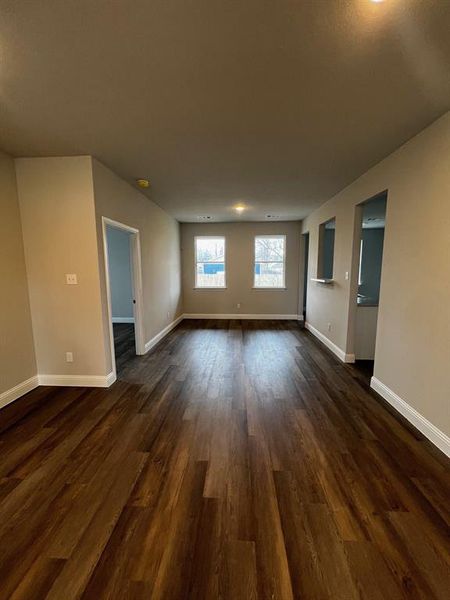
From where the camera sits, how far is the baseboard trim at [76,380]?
3127 millimetres

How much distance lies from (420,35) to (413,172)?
131 centimetres

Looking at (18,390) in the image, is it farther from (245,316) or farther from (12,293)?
(245,316)

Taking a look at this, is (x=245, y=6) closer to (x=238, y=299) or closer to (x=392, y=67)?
(x=392, y=67)

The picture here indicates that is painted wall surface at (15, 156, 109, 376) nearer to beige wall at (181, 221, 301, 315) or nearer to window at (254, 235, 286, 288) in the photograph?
beige wall at (181, 221, 301, 315)

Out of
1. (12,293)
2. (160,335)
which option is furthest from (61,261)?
(160,335)

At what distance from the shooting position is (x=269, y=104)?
6.20 feet

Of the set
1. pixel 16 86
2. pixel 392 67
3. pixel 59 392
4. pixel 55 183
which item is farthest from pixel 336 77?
pixel 59 392

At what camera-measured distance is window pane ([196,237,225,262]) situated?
6.87 metres

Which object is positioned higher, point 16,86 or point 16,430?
point 16,86

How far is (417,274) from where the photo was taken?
7.77 ft

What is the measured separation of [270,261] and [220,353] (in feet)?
11.3

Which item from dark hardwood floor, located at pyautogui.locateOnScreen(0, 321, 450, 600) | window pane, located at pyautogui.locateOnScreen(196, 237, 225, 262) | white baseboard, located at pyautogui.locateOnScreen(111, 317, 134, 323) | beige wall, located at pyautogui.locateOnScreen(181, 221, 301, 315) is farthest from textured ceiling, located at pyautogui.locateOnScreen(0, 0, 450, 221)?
white baseboard, located at pyautogui.locateOnScreen(111, 317, 134, 323)

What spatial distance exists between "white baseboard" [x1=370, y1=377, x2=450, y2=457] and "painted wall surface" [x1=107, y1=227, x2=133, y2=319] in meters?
5.80

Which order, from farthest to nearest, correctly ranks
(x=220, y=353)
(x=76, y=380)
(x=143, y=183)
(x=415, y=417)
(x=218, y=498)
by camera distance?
1. (x=220, y=353)
2. (x=143, y=183)
3. (x=76, y=380)
4. (x=415, y=417)
5. (x=218, y=498)
